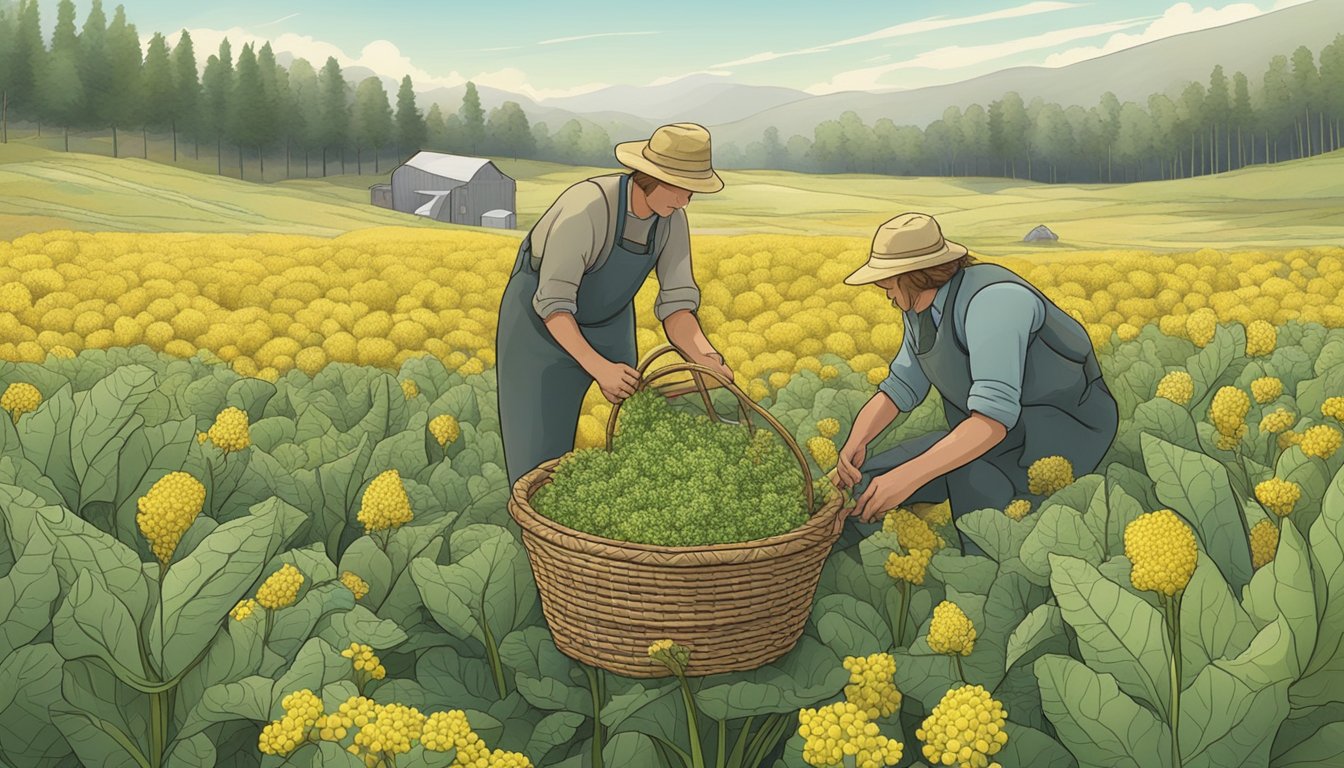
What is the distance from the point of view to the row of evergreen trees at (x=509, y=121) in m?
4.75

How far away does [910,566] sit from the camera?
1790mm

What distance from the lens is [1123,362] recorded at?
3.33 m

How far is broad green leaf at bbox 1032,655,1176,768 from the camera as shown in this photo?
1.40 meters

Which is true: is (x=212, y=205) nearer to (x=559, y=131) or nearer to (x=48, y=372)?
(x=559, y=131)

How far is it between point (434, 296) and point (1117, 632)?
3326 millimetres

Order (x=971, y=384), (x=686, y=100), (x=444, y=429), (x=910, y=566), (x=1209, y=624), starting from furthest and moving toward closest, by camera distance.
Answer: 1. (x=686, y=100)
2. (x=444, y=429)
3. (x=971, y=384)
4. (x=910, y=566)
5. (x=1209, y=624)

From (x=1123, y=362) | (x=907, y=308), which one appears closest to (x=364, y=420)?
(x=907, y=308)

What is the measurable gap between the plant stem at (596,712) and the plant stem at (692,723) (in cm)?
16

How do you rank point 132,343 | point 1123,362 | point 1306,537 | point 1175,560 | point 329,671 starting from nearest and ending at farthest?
point 1175,560 → point 329,671 → point 1306,537 → point 1123,362 → point 132,343

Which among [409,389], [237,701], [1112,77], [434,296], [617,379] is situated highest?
[1112,77]

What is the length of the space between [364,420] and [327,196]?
248 centimetres

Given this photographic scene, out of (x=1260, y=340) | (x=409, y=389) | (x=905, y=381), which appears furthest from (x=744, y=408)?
(x=1260, y=340)

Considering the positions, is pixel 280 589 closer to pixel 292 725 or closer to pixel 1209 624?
pixel 292 725

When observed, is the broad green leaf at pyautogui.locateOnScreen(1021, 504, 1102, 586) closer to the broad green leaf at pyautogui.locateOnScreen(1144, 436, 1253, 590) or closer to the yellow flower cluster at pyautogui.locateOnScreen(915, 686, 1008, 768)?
the broad green leaf at pyautogui.locateOnScreen(1144, 436, 1253, 590)
